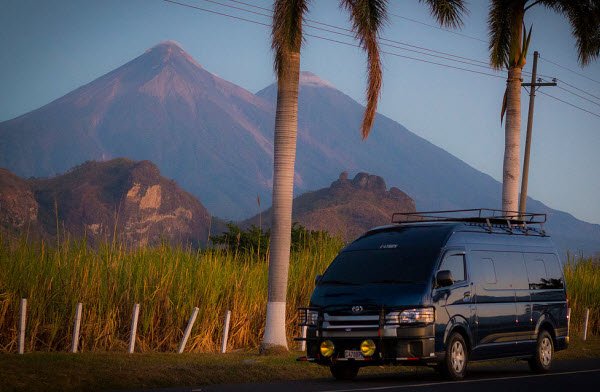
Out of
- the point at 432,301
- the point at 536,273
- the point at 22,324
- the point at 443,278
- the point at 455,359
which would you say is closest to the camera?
the point at 432,301

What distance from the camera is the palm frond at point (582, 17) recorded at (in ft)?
108

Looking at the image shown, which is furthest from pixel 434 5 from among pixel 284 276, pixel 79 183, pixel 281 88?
pixel 79 183

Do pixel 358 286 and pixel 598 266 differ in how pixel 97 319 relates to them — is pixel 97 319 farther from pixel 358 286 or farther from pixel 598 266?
pixel 598 266

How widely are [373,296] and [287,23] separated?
753cm

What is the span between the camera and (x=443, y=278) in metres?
17.4

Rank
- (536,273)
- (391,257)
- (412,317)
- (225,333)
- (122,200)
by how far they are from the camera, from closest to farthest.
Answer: (412,317) < (391,257) < (536,273) < (225,333) < (122,200)

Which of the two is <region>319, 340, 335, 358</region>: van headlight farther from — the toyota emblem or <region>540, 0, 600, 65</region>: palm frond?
<region>540, 0, 600, 65</region>: palm frond

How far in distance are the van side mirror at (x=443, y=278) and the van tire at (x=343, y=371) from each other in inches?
81.7

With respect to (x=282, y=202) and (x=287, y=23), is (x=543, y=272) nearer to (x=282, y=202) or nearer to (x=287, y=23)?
(x=282, y=202)

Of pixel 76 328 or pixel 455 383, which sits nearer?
pixel 455 383

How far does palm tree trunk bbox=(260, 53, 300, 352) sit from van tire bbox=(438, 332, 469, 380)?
5.35 m

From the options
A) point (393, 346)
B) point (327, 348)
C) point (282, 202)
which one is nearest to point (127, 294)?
point (282, 202)

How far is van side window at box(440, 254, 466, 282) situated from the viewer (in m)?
18.1

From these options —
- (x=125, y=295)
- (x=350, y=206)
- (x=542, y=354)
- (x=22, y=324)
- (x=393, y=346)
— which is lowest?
(x=393, y=346)
